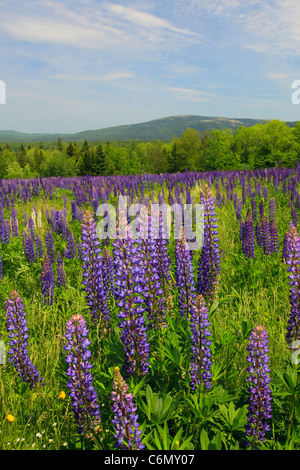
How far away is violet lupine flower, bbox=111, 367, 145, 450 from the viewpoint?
1.87 meters

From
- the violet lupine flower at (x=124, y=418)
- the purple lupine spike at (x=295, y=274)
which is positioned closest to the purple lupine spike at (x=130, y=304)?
the violet lupine flower at (x=124, y=418)

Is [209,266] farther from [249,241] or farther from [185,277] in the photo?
[249,241]

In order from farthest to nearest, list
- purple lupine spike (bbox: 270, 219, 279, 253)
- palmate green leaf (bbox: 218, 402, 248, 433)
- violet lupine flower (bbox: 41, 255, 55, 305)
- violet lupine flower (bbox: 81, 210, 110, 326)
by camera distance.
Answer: purple lupine spike (bbox: 270, 219, 279, 253)
violet lupine flower (bbox: 41, 255, 55, 305)
violet lupine flower (bbox: 81, 210, 110, 326)
palmate green leaf (bbox: 218, 402, 248, 433)

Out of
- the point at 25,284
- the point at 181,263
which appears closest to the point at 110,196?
the point at 25,284

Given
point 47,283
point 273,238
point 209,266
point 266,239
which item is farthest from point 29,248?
point 273,238

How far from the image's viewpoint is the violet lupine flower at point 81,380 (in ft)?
7.43

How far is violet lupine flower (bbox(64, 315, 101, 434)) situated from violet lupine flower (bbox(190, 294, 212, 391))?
730mm

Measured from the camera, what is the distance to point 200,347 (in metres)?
2.47

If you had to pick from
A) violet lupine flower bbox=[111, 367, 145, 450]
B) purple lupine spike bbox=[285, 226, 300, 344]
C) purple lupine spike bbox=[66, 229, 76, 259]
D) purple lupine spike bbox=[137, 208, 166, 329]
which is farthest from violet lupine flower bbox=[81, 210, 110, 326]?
purple lupine spike bbox=[66, 229, 76, 259]

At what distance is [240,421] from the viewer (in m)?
2.33

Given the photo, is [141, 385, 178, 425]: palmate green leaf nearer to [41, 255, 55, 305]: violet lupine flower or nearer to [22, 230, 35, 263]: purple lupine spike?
[41, 255, 55, 305]: violet lupine flower

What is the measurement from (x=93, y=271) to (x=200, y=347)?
123cm

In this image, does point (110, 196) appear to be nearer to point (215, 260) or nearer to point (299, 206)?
point (299, 206)
